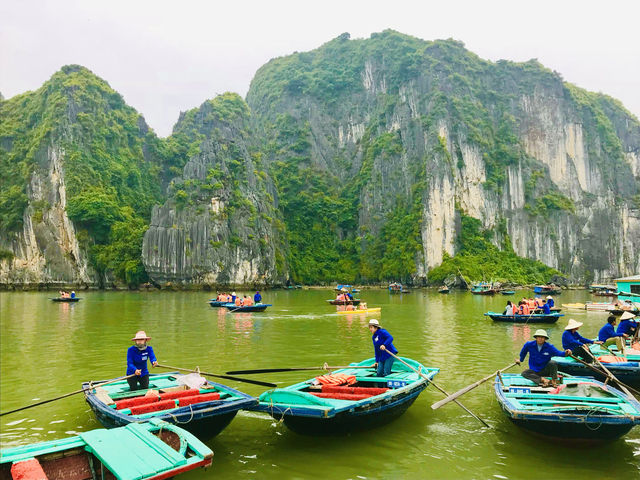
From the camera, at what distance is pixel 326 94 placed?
4483 inches

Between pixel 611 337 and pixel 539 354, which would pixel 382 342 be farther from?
pixel 611 337

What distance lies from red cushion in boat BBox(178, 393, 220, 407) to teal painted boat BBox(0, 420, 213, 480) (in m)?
1.93

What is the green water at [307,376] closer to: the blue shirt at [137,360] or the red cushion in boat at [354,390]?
the red cushion in boat at [354,390]

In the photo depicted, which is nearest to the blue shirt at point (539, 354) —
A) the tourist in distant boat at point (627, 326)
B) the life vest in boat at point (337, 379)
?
the life vest in boat at point (337, 379)

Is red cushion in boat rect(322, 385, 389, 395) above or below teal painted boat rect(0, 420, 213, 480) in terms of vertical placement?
below

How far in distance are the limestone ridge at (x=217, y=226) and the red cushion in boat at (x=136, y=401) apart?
197 ft

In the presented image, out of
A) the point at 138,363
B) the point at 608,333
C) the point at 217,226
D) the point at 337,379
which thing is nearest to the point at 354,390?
the point at 337,379

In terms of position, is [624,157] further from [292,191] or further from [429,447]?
[429,447]

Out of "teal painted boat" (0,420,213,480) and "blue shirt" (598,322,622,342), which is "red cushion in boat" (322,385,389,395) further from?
"blue shirt" (598,322,622,342)

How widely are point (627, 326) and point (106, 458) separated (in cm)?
1360

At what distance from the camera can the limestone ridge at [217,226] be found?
66.4 metres

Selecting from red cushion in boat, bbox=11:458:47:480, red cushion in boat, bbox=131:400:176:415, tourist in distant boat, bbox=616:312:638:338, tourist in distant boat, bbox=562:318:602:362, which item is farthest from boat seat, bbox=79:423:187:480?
tourist in distant boat, bbox=616:312:638:338

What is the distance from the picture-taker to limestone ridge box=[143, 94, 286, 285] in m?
66.4

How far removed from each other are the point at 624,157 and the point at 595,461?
364 feet
